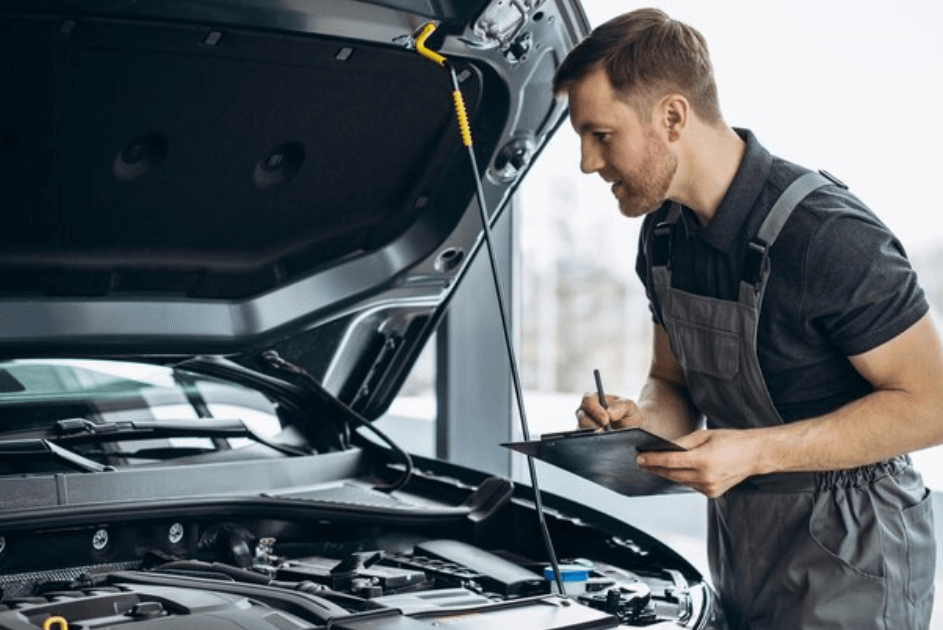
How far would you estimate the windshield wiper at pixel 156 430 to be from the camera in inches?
82.0

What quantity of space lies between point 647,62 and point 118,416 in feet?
3.32

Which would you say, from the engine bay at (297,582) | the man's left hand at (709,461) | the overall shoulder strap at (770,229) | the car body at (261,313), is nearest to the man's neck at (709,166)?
the overall shoulder strap at (770,229)

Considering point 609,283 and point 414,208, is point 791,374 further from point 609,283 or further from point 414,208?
point 609,283

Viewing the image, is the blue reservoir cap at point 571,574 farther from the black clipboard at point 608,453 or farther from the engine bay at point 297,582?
the black clipboard at point 608,453

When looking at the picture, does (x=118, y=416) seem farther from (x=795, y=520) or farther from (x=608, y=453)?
(x=795, y=520)

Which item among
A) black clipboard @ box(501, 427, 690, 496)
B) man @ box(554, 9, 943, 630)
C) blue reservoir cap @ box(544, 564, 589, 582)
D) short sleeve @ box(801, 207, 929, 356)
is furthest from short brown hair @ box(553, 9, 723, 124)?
blue reservoir cap @ box(544, 564, 589, 582)

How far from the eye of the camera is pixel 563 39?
2.14m

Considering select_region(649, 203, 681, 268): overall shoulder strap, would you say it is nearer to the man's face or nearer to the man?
the man

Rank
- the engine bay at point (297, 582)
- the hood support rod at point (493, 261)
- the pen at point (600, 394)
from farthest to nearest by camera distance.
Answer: the pen at point (600, 394)
the hood support rod at point (493, 261)
the engine bay at point (297, 582)

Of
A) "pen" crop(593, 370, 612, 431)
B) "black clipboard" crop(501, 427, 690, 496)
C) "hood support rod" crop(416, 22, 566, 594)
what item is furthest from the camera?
"pen" crop(593, 370, 612, 431)

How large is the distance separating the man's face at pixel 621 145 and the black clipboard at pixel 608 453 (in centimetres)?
41

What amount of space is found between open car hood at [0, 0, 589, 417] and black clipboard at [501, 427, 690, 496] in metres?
0.58

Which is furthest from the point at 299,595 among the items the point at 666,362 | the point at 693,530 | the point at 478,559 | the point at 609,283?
the point at 609,283

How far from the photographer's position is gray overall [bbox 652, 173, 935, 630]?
199 centimetres
